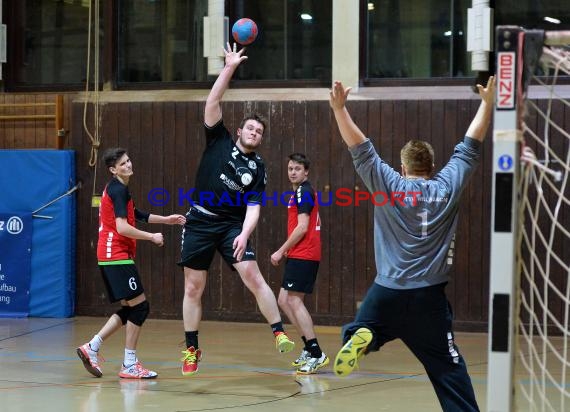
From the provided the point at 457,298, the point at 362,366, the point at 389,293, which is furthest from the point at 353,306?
the point at 389,293

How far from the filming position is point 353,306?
36.6 ft

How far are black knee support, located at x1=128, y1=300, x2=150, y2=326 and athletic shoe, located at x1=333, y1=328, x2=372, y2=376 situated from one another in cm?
332

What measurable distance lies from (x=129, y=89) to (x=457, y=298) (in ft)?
16.4

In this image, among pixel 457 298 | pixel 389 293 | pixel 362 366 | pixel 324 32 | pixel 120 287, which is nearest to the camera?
pixel 389 293

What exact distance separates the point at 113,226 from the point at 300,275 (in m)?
1.75

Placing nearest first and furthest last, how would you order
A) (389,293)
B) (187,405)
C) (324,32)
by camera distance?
(389,293)
(187,405)
(324,32)

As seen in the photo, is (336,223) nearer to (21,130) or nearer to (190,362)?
(190,362)

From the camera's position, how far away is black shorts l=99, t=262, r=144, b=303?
310 inches

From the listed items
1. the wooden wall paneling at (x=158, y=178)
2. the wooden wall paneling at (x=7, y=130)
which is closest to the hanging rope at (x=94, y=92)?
the wooden wall paneling at (x=158, y=178)

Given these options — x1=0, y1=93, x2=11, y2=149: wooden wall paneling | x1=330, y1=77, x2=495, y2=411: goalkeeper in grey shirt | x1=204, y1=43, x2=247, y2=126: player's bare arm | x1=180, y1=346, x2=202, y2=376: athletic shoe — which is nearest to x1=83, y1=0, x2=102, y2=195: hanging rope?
x1=0, y1=93, x2=11, y2=149: wooden wall paneling

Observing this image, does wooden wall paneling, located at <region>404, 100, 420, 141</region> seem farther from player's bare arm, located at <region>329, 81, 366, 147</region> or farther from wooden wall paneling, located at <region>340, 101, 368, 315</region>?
player's bare arm, located at <region>329, 81, 366, 147</region>

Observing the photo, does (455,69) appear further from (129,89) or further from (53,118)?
(53,118)

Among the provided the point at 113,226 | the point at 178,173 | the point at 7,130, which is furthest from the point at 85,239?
the point at 113,226

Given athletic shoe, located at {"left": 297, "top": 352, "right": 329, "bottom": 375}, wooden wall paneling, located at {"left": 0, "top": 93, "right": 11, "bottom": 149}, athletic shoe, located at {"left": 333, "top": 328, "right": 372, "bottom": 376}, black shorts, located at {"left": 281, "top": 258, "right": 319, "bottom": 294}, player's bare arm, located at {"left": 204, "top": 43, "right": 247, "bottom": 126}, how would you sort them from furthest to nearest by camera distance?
wooden wall paneling, located at {"left": 0, "top": 93, "right": 11, "bottom": 149} → black shorts, located at {"left": 281, "top": 258, "right": 319, "bottom": 294} → athletic shoe, located at {"left": 297, "top": 352, "right": 329, "bottom": 375} → player's bare arm, located at {"left": 204, "top": 43, "right": 247, "bottom": 126} → athletic shoe, located at {"left": 333, "top": 328, "right": 372, "bottom": 376}
